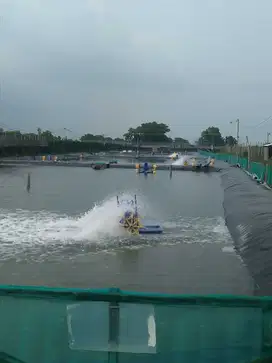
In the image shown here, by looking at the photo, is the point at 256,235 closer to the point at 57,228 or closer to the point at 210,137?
the point at 57,228

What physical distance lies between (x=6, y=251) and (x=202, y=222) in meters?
9.01

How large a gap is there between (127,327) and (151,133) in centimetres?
17450

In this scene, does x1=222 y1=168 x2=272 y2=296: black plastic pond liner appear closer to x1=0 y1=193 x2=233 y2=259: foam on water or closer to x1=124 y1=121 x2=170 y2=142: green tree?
x1=0 y1=193 x2=233 y2=259: foam on water

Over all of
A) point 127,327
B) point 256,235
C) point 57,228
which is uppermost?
point 127,327

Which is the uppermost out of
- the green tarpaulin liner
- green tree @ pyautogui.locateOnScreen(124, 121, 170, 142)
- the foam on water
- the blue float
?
green tree @ pyautogui.locateOnScreen(124, 121, 170, 142)

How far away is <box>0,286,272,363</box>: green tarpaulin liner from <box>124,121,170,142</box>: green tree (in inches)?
6743

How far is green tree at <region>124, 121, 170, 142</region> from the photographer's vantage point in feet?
578

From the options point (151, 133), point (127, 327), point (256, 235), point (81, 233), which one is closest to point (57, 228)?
point (81, 233)

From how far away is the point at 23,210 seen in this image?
21016mm

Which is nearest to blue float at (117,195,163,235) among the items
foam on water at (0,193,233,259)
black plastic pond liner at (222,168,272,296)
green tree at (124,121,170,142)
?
foam on water at (0,193,233,259)

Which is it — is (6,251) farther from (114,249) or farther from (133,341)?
(133,341)

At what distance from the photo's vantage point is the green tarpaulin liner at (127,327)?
369cm

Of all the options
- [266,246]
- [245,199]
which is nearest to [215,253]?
[266,246]

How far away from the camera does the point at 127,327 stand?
3742mm
